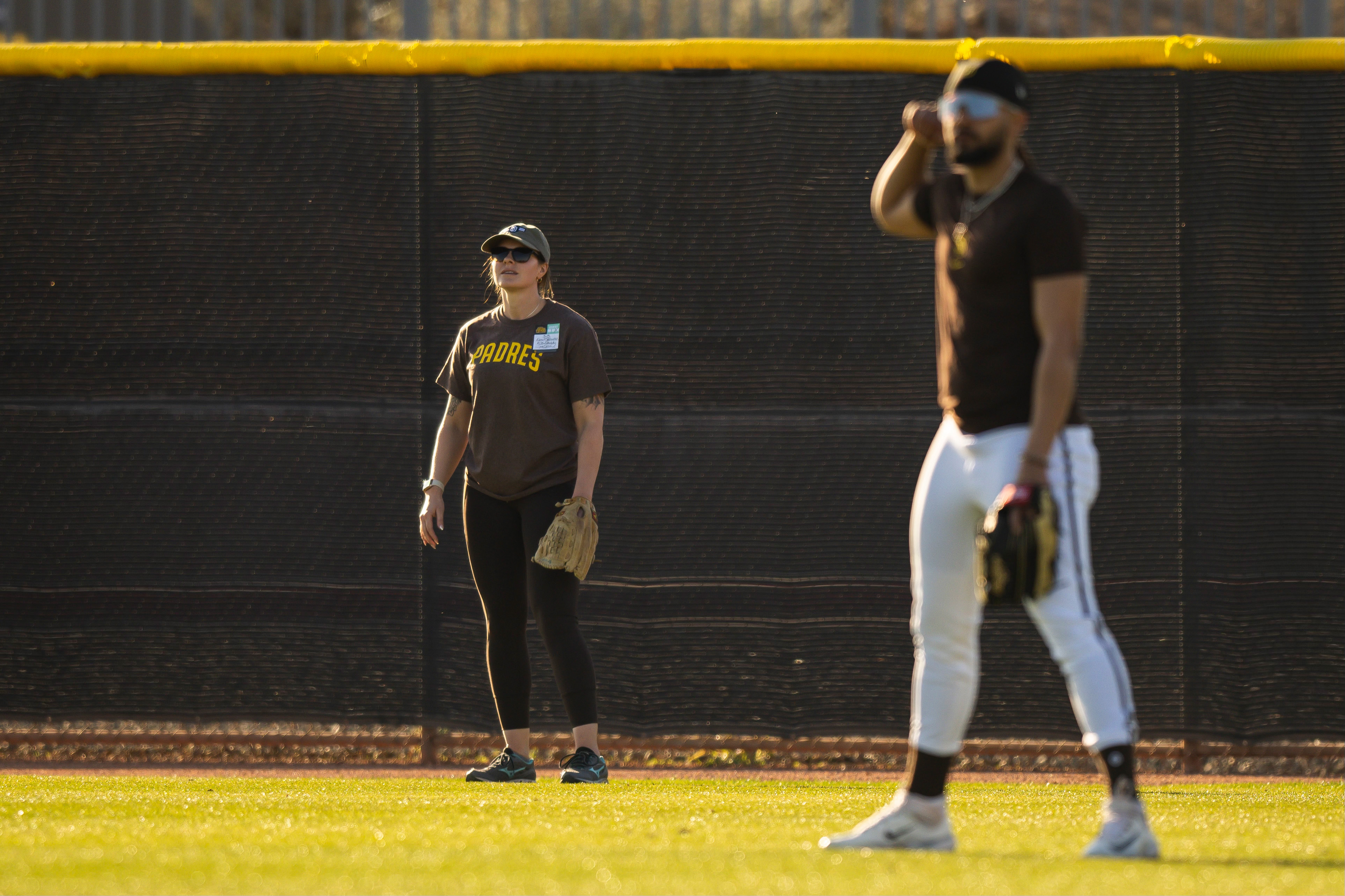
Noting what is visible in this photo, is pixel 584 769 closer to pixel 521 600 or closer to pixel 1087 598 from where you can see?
pixel 521 600

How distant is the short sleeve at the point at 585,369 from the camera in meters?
4.88

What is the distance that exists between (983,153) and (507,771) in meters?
2.88

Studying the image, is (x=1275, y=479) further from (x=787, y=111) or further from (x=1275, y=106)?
(x=787, y=111)

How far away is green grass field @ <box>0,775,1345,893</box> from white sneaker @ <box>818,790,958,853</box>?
0.23 ft

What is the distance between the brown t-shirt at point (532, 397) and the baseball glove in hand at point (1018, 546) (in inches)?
87.8

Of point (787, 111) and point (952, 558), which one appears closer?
point (952, 558)

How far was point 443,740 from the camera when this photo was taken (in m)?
5.87

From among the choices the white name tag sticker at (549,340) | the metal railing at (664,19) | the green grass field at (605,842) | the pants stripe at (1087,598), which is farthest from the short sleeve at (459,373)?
the pants stripe at (1087,598)

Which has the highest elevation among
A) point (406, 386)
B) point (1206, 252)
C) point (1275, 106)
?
point (1275, 106)

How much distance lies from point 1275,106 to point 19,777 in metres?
5.47

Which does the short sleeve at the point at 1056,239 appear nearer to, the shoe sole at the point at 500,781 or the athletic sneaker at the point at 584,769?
the athletic sneaker at the point at 584,769

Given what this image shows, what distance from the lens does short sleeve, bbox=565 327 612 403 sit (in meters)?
4.88

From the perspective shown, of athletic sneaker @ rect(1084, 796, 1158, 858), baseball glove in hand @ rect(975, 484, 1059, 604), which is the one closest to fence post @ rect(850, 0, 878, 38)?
baseball glove in hand @ rect(975, 484, 1059, 604)

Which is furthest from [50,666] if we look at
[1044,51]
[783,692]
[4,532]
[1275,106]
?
[1275,106]
